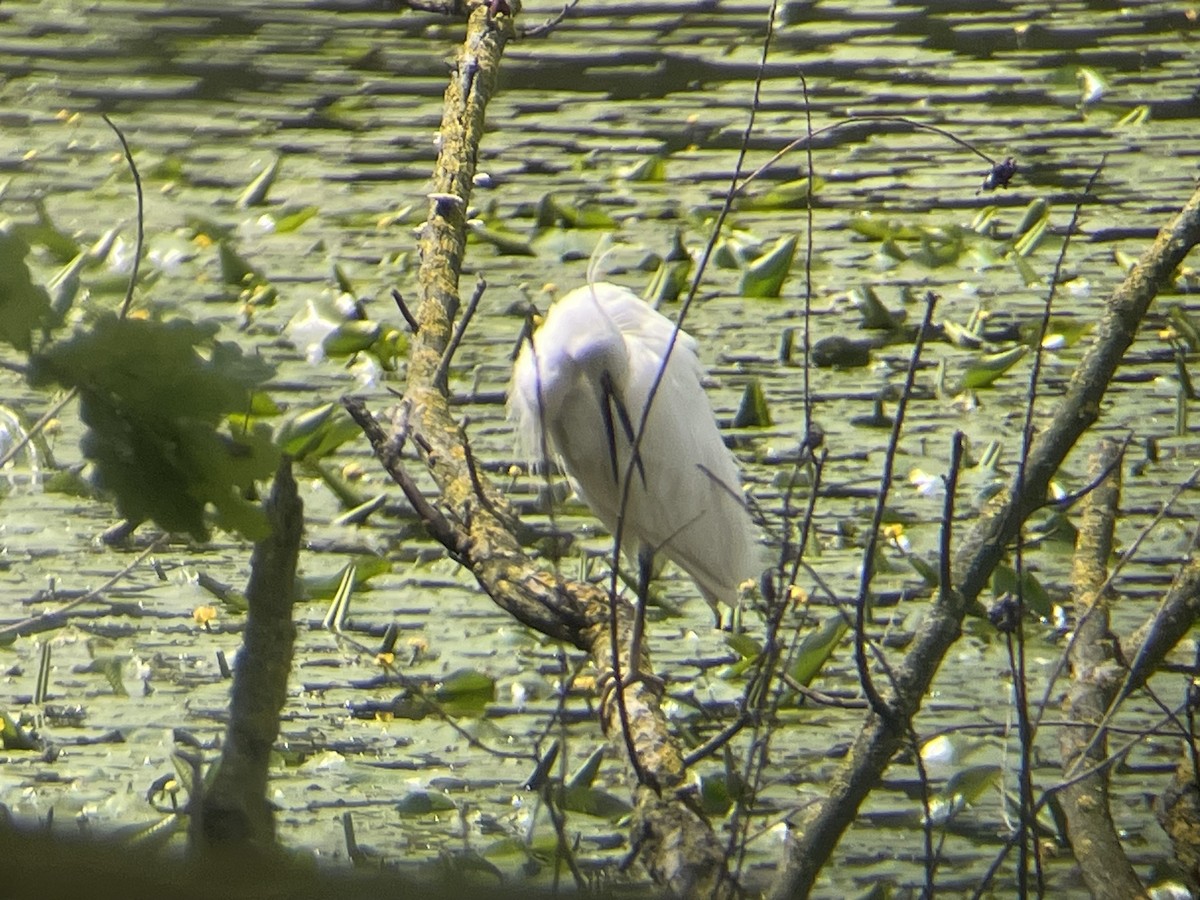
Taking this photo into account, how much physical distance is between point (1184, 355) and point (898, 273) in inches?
28.1

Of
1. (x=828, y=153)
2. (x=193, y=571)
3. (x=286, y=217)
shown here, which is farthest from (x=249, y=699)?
(x=828, y=153)

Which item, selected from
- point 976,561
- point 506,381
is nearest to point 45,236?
point 976,561

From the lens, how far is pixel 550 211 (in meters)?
3.95

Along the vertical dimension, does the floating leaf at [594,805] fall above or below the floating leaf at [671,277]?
below

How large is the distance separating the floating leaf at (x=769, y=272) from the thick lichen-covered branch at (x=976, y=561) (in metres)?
1.99

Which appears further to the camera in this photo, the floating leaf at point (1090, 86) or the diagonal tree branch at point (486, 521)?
the floating leaf at point (1090, 86)

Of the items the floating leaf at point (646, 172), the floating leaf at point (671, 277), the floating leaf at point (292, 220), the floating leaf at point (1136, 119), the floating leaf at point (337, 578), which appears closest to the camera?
the floating leaf at point (337, 578)

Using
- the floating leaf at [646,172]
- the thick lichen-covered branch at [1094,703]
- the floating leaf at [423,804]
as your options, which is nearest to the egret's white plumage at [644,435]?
the floating leaf at [423,804]

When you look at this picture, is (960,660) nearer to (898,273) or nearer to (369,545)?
(369,545)

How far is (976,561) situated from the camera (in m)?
1.48

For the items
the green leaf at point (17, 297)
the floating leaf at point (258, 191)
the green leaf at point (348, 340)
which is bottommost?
the green leaf at point (348, 340)

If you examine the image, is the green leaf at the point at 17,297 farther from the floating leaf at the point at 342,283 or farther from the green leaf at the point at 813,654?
the floating leaf at the point at 342,283

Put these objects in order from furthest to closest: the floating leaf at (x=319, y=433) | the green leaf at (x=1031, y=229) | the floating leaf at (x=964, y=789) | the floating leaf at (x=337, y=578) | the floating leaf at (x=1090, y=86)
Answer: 1. the floating leaf at (x=1090, y=86)
2. the green leaf at (x=1031, y=229)
3. the floating leaf at (x=319, y=433)
4. the floating leaf at (x=337, y=578)
5. the floating leaf at (x=964, y=789)

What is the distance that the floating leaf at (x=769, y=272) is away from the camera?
3547mm
